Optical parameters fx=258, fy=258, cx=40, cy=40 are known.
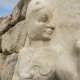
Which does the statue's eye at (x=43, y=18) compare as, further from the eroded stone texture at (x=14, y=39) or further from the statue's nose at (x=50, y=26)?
the eroded stone texture at (x=14, y=39)

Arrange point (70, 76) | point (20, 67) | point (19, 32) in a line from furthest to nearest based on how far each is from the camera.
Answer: point (19, 32) → point (20, 67) → point (70, 76)

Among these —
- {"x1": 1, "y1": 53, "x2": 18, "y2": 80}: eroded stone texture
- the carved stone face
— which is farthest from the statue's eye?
{"x1": 1, "y1": 53, "x2": 18, "y2": 80}: eroded stone texture

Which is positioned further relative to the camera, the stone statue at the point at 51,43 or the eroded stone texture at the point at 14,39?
the eroded stone texture at the point at 14,39

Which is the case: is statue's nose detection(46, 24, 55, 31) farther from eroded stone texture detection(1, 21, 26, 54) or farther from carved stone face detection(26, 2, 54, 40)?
eroded stone texture detection(1, 21, 26, 54)

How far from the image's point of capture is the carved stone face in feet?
6.68

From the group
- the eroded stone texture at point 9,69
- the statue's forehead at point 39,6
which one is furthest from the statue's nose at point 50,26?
the eroded stone texture at point 9,69

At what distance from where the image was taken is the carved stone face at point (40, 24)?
80.2 inches

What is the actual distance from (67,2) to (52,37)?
303mm

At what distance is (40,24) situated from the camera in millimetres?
2039

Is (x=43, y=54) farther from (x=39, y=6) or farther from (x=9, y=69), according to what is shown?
(x=9, y=69)

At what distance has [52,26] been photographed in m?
2.05

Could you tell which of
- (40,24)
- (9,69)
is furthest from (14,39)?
(40,24)

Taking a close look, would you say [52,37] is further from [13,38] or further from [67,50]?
[13,38]

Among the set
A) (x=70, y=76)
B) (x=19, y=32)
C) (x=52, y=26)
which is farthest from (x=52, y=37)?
(x=19, y=32)
